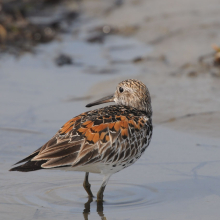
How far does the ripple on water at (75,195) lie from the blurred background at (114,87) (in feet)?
0.05

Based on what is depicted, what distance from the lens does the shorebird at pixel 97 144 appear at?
586 centimetres

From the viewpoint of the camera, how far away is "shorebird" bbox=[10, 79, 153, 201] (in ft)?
19.2

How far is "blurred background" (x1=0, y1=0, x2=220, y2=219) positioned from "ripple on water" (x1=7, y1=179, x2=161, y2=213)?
0.05 ft

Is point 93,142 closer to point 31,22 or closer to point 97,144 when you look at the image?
point 97,144

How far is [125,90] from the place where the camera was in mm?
7148

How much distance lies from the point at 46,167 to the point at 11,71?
248 inches

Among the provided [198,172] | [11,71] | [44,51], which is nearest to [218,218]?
[198,172]

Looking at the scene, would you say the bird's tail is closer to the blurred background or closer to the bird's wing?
the bird's wing

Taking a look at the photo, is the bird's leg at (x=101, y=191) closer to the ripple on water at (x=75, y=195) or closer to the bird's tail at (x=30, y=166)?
the ripple on water at (x=75, y=195)

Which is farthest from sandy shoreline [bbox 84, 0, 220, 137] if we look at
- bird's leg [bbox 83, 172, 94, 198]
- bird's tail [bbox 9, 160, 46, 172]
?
bird's tail [bbox 9, 160, 46, 172]

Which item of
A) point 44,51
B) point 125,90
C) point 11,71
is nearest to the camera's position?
point 125,90

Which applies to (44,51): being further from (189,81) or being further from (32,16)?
(189,81)

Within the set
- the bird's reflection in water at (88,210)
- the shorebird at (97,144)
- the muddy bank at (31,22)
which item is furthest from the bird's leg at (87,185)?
the muddy bank at (31,22)

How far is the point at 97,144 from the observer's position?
6027mm
